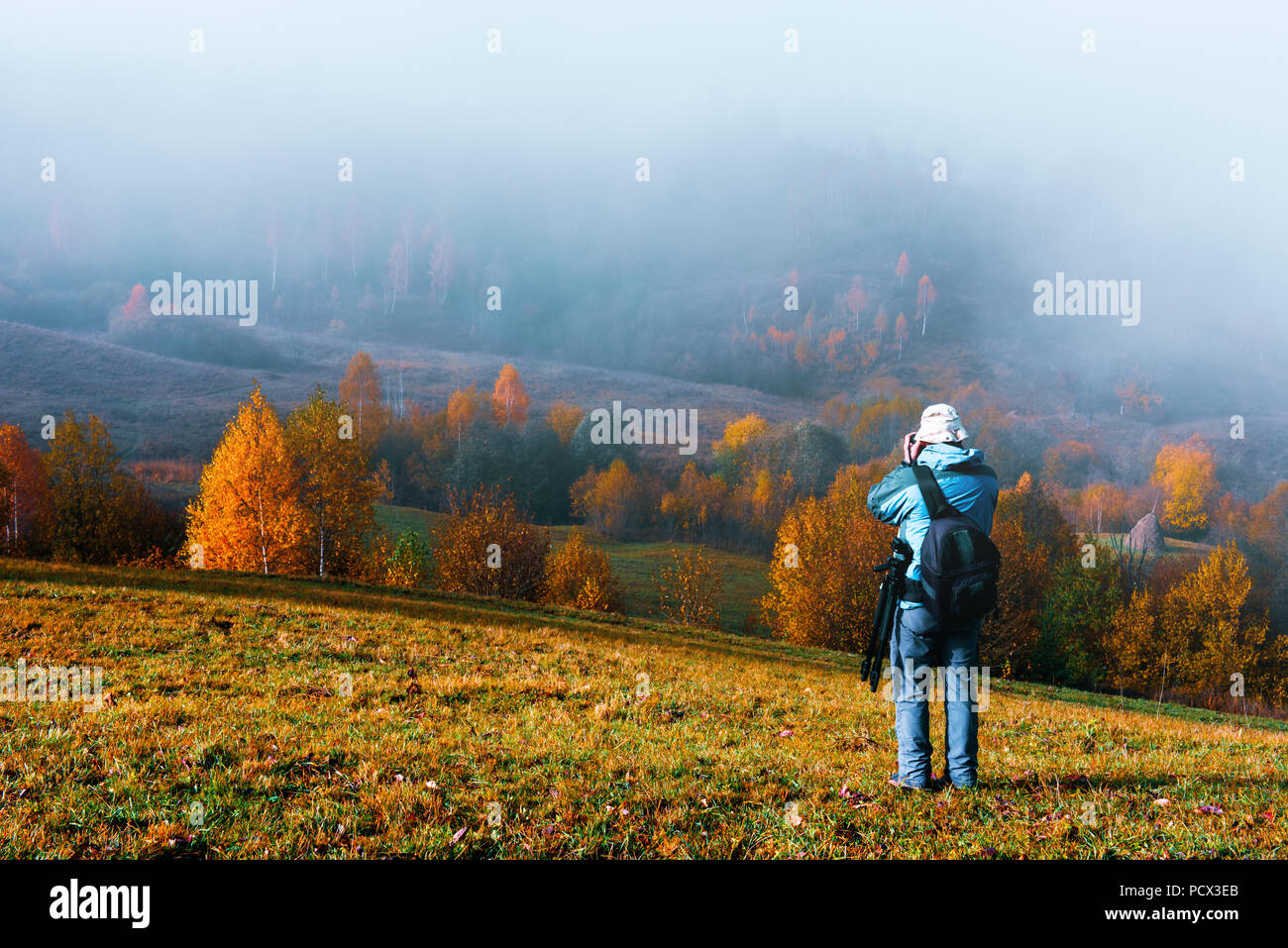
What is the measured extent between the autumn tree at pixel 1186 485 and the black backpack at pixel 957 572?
539ft

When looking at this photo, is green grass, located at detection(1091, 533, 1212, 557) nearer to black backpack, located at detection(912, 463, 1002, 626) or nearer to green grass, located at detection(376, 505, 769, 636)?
green grass, located at detection(376, 505, 769, 636)

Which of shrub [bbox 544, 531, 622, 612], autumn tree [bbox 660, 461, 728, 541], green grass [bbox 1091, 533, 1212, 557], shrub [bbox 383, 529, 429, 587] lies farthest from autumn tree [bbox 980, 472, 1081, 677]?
Result: autumn tree [bbox 660, 461, 728, 541]

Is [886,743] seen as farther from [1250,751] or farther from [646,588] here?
[646,588]

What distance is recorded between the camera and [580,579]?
66.6 meters

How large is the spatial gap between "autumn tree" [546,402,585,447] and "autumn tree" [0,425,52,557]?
85.1 meters

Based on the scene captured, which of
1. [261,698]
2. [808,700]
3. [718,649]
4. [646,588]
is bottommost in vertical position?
[646,588]

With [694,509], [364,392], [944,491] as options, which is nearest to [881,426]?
[694,509]

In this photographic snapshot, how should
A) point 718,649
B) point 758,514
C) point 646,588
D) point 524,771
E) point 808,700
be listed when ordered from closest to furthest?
point 524,771, point 808,700, point 718,649, point 646,588, point 758,514

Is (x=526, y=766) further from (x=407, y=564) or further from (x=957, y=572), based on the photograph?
(x=407, y=564)

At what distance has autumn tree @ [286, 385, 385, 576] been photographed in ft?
165

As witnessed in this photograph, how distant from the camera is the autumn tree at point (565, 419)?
499 ft
